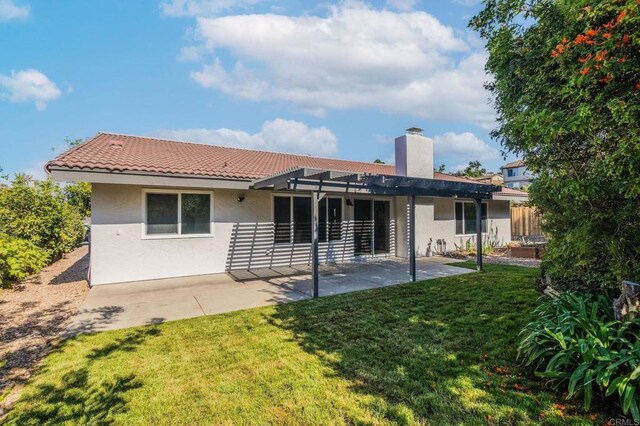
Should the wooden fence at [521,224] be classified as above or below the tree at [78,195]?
below

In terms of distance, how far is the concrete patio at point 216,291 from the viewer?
5898 mm

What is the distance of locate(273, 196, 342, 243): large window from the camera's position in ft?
36.1

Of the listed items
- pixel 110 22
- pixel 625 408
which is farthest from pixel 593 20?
pixel 110 22

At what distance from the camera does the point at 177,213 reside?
30.6ft

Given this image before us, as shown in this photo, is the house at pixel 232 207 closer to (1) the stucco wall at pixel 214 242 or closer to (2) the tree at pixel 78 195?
(1) the stucco wall at pixel 214 242

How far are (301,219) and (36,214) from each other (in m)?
8.96

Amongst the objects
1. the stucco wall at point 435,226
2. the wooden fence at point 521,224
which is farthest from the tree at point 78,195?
the wooden fence at point 521,224

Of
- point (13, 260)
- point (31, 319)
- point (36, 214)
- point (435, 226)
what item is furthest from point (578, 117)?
point (36, 214)

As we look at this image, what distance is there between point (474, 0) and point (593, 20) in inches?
109

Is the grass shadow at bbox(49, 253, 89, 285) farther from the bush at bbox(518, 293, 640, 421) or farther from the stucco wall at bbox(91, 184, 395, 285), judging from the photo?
the bush at bbox(518, 293, 640, 421)

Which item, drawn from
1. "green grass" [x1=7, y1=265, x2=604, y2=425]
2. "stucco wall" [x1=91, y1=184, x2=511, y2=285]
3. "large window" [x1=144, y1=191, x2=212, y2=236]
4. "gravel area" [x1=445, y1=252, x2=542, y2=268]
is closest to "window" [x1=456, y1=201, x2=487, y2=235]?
"gravel area" [x1=445, y1=252, x2=542, y2=268]

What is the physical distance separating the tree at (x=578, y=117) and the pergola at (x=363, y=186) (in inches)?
112

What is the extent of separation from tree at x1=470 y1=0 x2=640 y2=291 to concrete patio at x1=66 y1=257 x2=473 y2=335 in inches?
177
